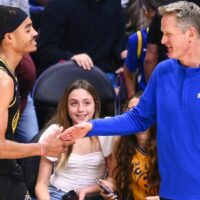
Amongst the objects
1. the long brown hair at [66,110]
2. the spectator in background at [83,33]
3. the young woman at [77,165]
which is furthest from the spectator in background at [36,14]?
the young woman at [77,165]

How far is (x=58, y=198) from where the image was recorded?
13.5ft

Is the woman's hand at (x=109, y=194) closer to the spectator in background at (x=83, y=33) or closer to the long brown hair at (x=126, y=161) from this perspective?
the long brown hair at (x=126, y=161)

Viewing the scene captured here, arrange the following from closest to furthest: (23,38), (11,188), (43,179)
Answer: (11,188)
(23,38)
(43,179)

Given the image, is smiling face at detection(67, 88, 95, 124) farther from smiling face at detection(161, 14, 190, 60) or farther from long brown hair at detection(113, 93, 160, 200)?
smiling face at detection(161, 14, 190, 60)

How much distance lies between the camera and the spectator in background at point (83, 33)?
17.0ft

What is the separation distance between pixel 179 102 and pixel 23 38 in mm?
1030

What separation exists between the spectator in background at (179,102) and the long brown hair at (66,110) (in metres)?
1.05

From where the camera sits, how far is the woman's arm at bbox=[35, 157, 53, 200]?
4.02 meters

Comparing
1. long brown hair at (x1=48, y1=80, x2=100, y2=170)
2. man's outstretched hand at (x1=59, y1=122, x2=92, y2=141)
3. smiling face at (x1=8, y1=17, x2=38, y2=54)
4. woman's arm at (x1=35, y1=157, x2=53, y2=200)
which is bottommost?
woman's arm at (x1=35, y1=157, x2=53, y2=200)

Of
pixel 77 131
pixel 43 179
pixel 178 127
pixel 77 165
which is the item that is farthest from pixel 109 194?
pixel 178 127

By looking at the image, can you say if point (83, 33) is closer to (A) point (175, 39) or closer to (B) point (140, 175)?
(B) point (140, 175)

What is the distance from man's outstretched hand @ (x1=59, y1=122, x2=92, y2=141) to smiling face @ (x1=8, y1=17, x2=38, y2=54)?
524 millimetres

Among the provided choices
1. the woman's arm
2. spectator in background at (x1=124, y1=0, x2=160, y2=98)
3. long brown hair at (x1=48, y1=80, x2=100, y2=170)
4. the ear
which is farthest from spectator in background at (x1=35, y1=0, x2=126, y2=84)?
the ear

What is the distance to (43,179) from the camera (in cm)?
411
